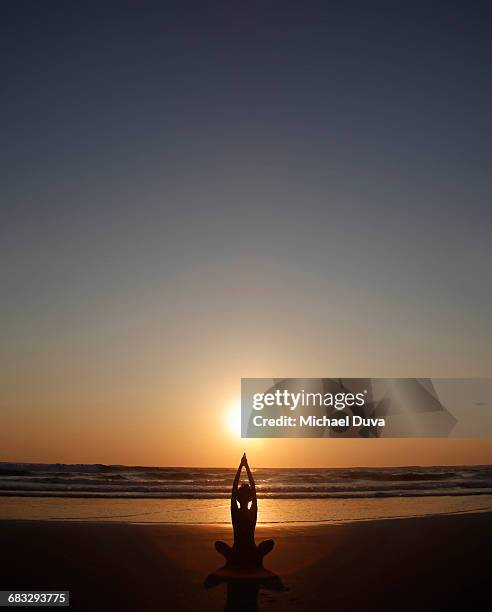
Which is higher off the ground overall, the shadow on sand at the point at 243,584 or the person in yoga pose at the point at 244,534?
the person in yoga pose at the point at 244,534

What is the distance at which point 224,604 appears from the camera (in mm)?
9406

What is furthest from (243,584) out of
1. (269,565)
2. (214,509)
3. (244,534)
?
(214,509)

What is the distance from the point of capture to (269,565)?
1252 cm

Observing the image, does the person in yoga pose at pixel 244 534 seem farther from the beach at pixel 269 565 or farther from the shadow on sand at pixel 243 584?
the beach at pixel 269 565

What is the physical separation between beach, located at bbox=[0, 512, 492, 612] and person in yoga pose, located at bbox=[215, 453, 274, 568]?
0.64 m

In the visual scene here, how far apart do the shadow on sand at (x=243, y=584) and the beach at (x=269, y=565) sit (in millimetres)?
50

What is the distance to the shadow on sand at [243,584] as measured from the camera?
30.7ft

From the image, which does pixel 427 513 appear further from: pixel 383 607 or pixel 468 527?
pixel 383 607

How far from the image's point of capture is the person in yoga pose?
11156mm

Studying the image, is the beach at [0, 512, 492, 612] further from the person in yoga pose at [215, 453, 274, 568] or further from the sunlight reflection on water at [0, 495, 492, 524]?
the sunlight reflection on water at [0, 495, 492, 524]

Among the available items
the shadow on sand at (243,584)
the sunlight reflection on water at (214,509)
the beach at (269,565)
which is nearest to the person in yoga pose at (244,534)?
the shadow on sand at (243,584)

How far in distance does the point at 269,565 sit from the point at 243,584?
202 cm

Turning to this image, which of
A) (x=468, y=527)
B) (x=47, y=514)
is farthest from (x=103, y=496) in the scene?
(x=468, y=527)

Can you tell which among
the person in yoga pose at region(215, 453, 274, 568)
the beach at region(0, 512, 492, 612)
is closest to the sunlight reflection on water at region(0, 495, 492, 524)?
the beach at region(0, 512, 492, 612)
